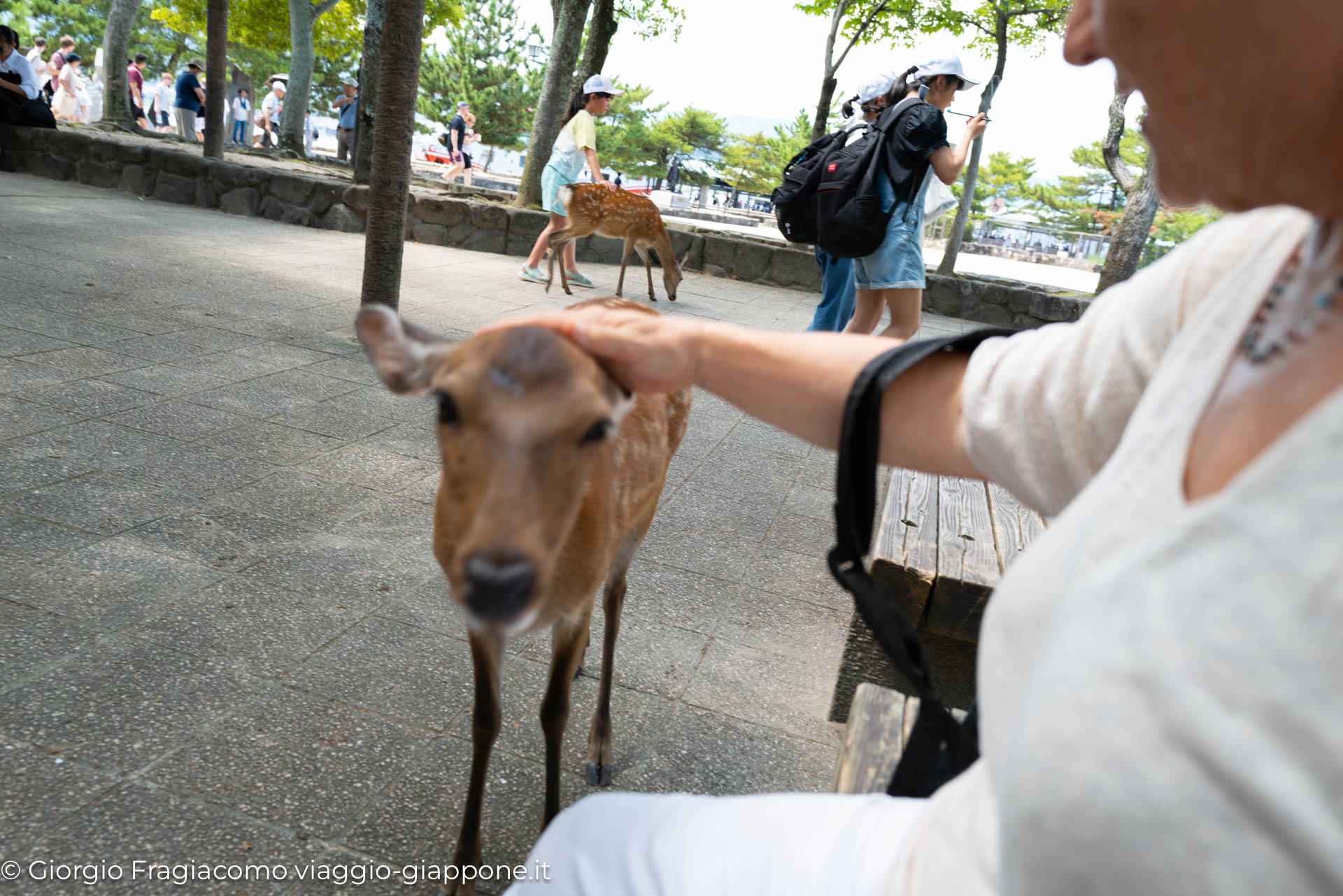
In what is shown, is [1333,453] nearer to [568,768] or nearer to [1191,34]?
[1191,34]

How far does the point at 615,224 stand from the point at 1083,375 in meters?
9.71

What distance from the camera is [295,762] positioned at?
2529 millimetres

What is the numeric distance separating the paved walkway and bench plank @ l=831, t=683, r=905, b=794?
26.7 inches

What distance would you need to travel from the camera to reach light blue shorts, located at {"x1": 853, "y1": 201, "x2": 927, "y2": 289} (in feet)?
20.1

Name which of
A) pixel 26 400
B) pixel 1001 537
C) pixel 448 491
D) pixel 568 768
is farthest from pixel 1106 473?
pixel 26 400

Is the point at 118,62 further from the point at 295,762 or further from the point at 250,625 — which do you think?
the point at 295,762

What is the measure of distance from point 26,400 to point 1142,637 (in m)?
5.27

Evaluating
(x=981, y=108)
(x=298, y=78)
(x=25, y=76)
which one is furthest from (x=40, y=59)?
(x=981, y=108)

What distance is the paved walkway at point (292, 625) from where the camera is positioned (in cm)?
237

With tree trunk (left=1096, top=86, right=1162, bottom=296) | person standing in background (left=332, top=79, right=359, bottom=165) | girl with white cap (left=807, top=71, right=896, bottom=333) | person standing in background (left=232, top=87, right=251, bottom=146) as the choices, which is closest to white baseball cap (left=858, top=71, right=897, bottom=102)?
girl with white cap (left=807, top=71, right=896, bottom=333)

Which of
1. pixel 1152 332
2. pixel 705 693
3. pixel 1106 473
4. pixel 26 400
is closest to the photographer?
pixel 1106 473

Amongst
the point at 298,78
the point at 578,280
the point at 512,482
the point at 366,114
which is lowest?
the point at 578,280

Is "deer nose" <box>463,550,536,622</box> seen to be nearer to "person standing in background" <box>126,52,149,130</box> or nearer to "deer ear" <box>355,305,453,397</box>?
"deer ear" <box>355,305,453,397</box>

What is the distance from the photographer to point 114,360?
5426mm
